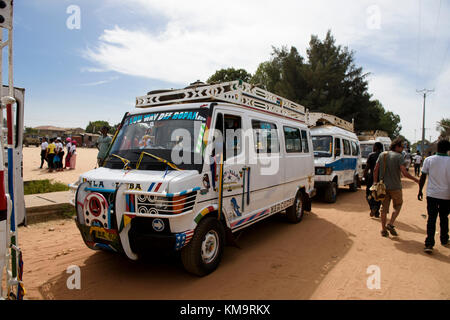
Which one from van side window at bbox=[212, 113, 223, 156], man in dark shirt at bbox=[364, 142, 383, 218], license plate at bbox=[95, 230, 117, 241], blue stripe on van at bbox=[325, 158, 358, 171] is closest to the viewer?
license plate at bbox=[95, 230, 117, 241]

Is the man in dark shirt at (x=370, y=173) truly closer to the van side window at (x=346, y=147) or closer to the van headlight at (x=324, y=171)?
the van headlight at (x=324, y=171)

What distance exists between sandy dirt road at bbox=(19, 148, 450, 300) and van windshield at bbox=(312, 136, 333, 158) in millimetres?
3693

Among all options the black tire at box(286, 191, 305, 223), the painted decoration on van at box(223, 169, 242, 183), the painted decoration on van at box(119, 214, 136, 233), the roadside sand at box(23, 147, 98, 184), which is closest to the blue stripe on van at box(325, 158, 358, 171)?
the black tire at box(286, 191, 305, 223)

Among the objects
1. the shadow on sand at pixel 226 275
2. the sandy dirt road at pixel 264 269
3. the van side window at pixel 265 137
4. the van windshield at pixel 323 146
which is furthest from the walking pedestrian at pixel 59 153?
the van side window at pixel 265 137

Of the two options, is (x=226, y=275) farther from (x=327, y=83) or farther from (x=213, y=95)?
(x=327, y=83)

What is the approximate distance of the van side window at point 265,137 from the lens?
4829 millimetres

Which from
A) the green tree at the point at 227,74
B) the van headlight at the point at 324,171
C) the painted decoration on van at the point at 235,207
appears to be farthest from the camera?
the green tree at the point at 227,74

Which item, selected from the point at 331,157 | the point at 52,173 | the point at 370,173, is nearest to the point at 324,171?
the point at 331,157

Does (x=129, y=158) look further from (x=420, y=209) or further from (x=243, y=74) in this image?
(x=243, y=74)

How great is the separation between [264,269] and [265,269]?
0.05 feet

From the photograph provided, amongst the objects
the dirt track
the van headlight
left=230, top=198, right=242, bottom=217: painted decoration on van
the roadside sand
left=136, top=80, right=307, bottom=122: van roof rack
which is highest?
left=136, top=80, right=307, bottom=122: van roof rack

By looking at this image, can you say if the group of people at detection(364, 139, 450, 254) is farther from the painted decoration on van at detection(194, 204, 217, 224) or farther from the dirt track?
the painted decoration on van at detection(194, 204, 217, 224)

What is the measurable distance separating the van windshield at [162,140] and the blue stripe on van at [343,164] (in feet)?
20.1

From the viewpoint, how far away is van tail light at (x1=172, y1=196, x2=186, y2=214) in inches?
123
